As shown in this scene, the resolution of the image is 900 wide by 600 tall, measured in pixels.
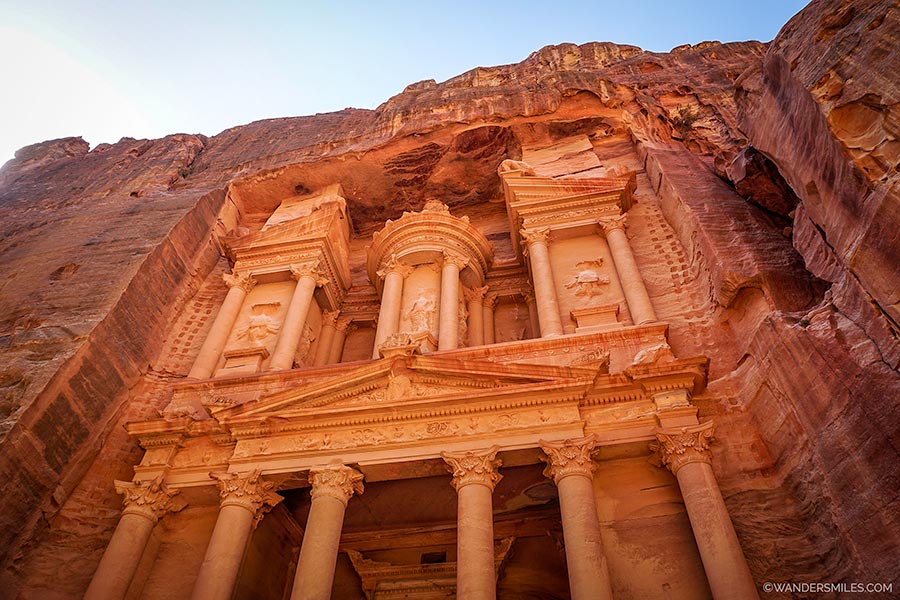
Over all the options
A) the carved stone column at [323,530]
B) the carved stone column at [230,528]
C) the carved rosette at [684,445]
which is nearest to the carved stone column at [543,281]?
the carved rosette at [684,445]

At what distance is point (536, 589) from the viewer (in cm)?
1036

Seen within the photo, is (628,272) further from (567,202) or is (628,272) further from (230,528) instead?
(230,528)

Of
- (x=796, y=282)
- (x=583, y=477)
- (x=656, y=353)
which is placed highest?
(x=796, y=282)

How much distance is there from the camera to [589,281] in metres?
13.0

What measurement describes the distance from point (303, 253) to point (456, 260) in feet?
14.0

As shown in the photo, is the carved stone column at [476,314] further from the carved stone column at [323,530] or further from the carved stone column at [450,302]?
the carved stone column at [323,530]

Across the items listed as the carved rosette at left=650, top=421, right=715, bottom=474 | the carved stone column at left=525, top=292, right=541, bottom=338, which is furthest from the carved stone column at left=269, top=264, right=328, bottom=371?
the carved rosette at left=650, top=421, right=715, bottom=474

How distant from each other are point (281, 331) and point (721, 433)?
9.47 metres

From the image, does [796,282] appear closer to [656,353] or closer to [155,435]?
[656,353]

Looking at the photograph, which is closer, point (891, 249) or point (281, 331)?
point (891, 249)

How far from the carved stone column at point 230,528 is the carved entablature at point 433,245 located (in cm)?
707

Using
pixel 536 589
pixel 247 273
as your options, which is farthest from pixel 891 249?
pixel 247 273

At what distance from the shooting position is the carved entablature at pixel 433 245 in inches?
589

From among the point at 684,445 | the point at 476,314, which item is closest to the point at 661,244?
the point at 476,314
